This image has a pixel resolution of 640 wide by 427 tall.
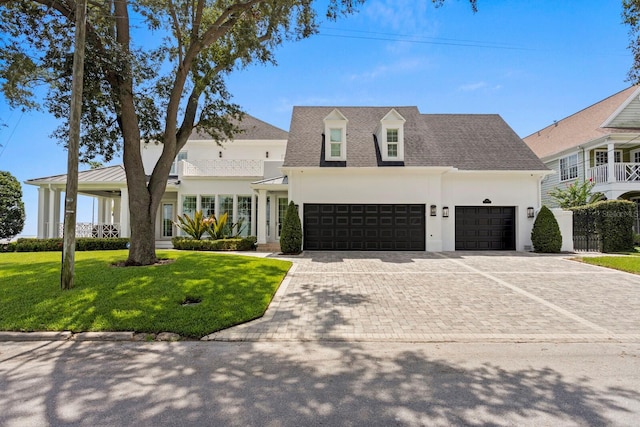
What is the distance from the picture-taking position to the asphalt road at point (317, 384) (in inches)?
109

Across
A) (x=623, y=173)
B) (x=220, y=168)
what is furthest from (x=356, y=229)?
(x=623, y=173)

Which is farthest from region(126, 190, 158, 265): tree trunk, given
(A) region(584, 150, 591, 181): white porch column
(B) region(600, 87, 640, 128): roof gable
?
(B) region(600, 87, 640, 128): roof gable

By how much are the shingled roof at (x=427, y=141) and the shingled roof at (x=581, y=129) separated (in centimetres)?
588

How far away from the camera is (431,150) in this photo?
15469 millimetres

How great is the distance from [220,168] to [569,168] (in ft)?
72.1

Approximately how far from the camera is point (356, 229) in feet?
48.6

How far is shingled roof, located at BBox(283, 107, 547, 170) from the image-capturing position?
595 inches

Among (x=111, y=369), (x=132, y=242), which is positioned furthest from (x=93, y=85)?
(x=111, y=369)

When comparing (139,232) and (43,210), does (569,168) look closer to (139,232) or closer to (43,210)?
(139,232)

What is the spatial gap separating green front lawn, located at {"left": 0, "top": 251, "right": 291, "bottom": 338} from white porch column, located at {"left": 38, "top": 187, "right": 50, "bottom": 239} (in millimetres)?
10181

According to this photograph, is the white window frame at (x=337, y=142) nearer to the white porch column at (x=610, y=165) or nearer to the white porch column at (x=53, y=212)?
the white porch column at (x=610, y=165)

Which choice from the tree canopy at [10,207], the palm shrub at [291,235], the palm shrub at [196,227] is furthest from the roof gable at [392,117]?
the tree canopy at [10,207]

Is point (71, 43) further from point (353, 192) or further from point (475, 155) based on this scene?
point (475, 155)

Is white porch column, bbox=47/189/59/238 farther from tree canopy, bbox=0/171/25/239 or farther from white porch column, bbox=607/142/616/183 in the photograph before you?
white porch column, bbox=607/142/616/183
